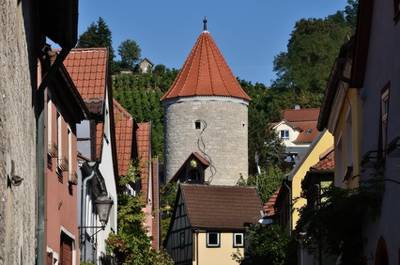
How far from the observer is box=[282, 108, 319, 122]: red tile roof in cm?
13600

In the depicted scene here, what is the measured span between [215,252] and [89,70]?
1417 inches

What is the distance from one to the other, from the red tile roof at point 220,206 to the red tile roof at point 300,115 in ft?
234

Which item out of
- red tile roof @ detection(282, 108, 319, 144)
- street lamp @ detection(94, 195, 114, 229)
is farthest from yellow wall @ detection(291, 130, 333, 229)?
red tile roof @ detection(282, 108, 319, 144)

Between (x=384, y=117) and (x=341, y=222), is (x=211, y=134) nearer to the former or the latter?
(x=341, y=222)

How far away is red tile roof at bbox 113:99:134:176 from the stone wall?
19240 millimetres

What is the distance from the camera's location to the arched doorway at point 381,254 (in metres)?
13.8

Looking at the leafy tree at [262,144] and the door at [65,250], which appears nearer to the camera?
the door at [65,250]

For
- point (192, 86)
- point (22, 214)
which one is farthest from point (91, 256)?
point (192, 86)

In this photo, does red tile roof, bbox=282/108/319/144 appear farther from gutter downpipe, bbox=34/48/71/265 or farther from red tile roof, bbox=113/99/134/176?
gutter downpipe, bbox=34/48/71/265

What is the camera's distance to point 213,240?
59.9 metres

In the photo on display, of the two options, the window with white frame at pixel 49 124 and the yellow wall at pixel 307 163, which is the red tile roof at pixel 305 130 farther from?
the window with white frame at pixel 49 124

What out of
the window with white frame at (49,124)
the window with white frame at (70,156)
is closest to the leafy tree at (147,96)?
the window with white frame at (70,156)

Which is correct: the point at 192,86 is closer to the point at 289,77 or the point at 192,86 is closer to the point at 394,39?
the point at 289,77

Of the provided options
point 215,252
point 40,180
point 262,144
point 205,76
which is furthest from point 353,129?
point 262,144
